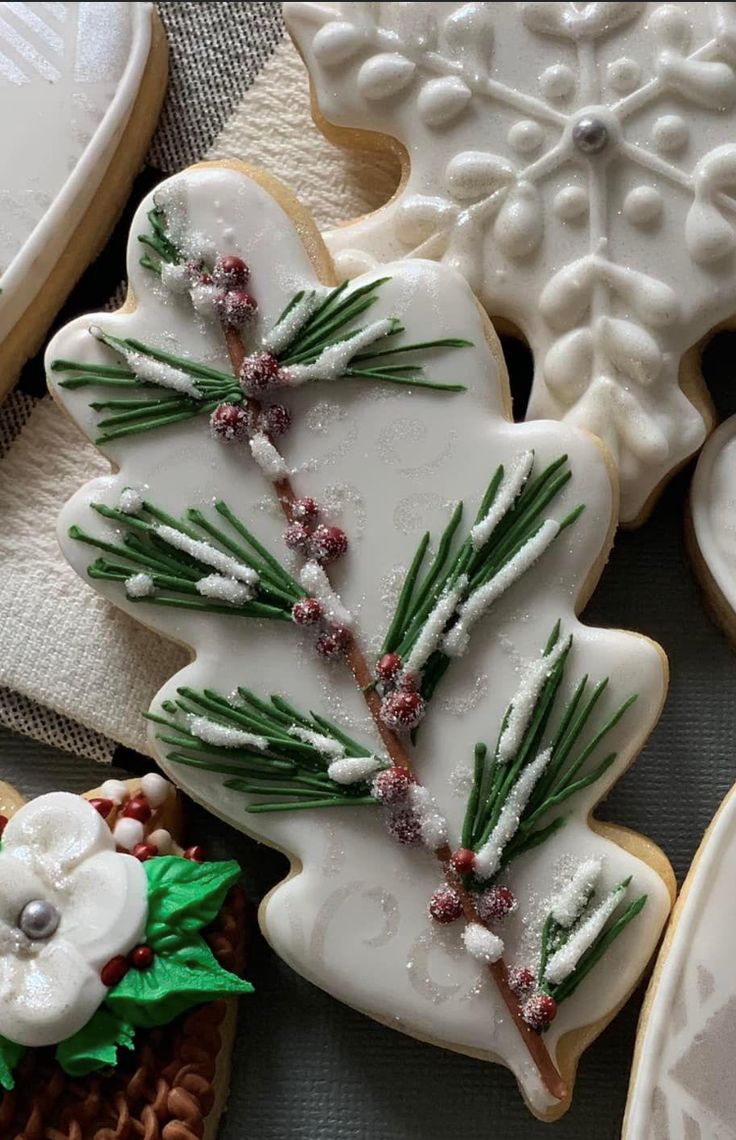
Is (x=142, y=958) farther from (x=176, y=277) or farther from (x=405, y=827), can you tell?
(x=176, y=277)

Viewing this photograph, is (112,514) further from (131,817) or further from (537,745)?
(537,745)

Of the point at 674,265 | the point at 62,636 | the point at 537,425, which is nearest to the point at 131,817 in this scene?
the point at 62,636

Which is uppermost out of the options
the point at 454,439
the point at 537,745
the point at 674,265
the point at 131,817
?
the point at 674,265

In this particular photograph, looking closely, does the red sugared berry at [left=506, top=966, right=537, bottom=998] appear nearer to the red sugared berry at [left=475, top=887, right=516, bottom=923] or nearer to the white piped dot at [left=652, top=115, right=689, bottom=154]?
the red sugared berry at [left=475, top=887, right=516, bottom=923]

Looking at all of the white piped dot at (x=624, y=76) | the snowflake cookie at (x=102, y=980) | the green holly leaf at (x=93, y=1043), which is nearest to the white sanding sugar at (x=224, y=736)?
the snowflake cookie at (x=102, y=980)

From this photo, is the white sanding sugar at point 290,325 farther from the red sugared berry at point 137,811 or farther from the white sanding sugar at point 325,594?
the red sugared berry at point 137,811

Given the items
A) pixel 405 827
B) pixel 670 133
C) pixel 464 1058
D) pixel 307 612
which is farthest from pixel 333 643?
pixel 670 133
